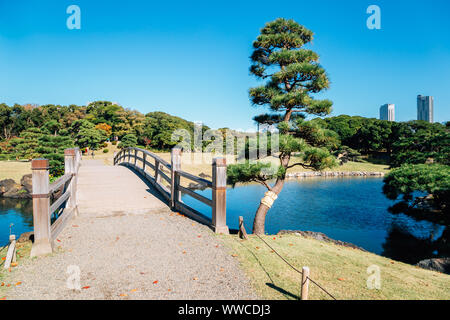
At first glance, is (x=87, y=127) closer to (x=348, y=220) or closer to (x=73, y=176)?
(x=348, y=220)

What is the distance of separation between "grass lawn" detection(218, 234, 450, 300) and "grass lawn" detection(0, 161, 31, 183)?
105 feet

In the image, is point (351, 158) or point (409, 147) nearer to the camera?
point (409, 147)

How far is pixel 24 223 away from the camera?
1850cm

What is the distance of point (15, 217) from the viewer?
65.7 feet

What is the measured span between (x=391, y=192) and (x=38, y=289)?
539 inches

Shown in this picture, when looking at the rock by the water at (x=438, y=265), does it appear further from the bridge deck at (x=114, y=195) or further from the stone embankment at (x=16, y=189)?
the stone embankment at (x=16, y=189)

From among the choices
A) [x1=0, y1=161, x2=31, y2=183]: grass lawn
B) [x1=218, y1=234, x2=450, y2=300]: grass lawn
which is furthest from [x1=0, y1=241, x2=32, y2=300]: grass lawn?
[x1=0, y1=161, x2=31, y2=183]: grass lawn

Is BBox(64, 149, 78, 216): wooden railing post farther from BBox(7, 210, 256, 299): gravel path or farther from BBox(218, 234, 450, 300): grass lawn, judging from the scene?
BBox(218, 234, 450, 300): grass lawn

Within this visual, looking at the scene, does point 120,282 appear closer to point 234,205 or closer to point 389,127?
point 234,205

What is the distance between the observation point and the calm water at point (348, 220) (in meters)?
13.6

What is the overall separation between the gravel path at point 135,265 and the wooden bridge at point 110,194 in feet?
1.22

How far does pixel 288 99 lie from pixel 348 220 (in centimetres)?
1174
